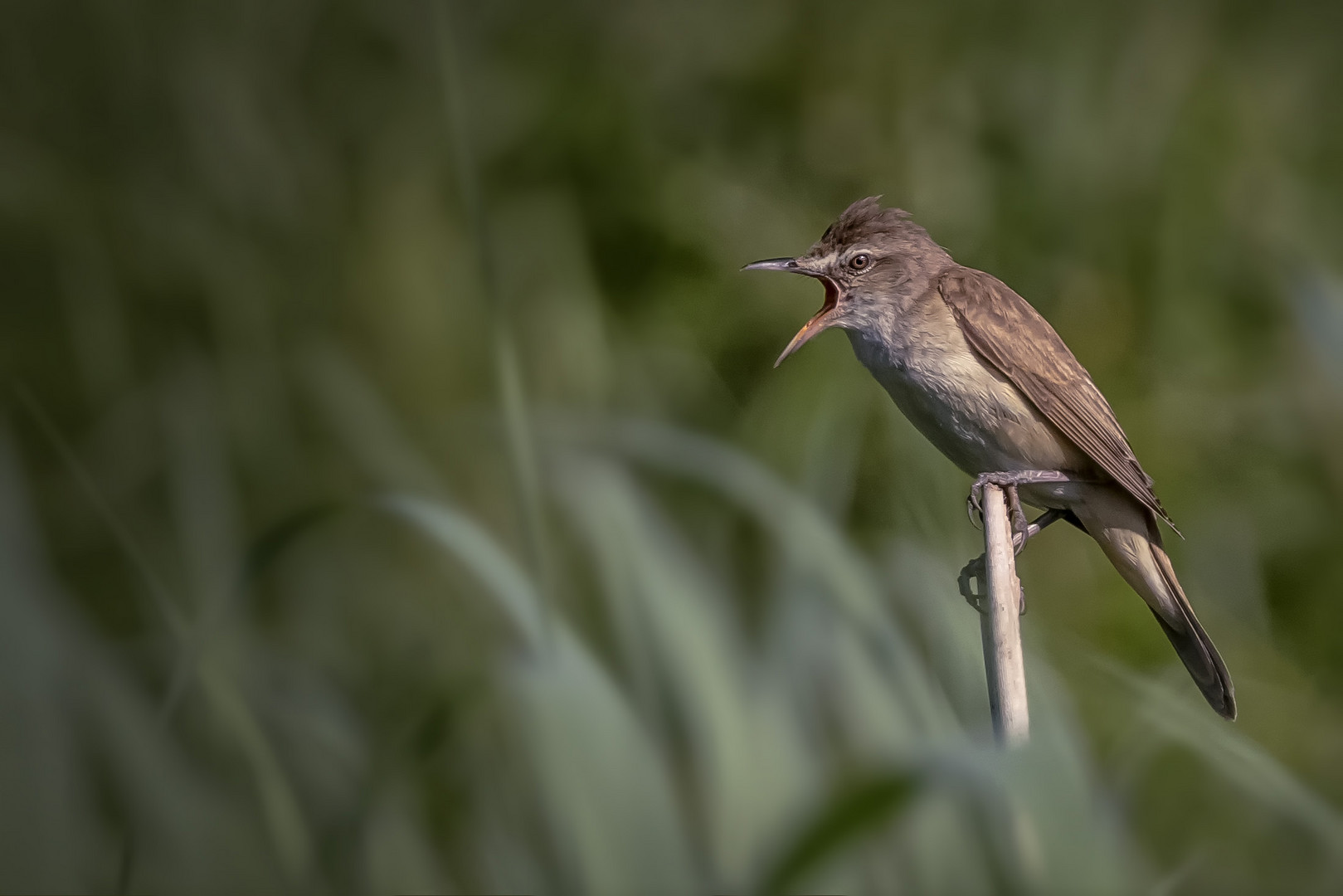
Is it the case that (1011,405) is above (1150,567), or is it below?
above

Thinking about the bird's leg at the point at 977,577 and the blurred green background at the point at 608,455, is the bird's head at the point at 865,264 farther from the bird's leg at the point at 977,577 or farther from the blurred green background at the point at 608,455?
the bird's leg at the point at 977,577

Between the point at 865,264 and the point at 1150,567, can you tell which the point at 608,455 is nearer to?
the point at 865,264

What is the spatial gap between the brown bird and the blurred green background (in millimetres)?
149

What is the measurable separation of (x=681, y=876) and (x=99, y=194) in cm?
350

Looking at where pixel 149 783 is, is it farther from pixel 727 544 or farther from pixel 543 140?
pixel 543 140

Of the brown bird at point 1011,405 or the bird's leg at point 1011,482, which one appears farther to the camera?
the brown bird at point 1011,405

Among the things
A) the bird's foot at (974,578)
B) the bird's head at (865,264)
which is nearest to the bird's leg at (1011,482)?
the bird's foot at (974,578)

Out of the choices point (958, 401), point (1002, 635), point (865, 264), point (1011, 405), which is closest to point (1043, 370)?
point (1011, 405)

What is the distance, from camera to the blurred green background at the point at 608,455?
167 cm

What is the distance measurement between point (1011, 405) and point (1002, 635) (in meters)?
0.90

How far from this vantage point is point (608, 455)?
237 centimetres

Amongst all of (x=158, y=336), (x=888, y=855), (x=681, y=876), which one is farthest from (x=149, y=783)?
(x=158, y=336)

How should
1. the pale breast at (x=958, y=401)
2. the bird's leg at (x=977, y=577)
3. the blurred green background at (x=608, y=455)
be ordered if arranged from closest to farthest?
1. the blurred green background at (x=608, y=455)
2. the bird's leg at (x=977, y=577)
3. the pale breast at (x=958, y=401)

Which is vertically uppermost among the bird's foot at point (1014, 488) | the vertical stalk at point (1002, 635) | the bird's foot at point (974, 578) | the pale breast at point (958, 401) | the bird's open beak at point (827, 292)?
the bird's open beak at point (827, 292)
